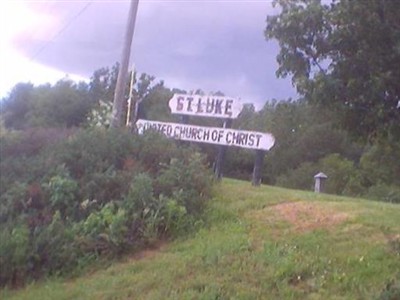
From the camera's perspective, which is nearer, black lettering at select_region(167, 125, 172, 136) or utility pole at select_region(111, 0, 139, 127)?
black lettering at select_region(167, 125, 172, 136)

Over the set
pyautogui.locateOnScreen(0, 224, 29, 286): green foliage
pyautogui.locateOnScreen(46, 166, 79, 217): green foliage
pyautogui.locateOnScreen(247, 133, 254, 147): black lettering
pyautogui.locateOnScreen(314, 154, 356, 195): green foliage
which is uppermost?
pyautogui.locateOnScreen(314, 154, 356, 195): green foliage

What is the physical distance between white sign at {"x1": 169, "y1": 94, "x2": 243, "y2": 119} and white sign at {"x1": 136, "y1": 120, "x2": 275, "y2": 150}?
30 centimetres

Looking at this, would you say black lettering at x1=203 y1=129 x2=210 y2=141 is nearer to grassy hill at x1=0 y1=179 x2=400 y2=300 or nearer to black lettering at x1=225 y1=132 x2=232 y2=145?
black lettering at x1=225 y1=132 x2=232 y2=145

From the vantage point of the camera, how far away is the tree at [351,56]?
29.7 ft

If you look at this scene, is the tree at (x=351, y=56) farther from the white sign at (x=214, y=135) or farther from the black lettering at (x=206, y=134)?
the black lettering at (x=206, y=134)

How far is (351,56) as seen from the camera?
30.4ft

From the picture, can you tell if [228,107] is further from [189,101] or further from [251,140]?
[189,101]

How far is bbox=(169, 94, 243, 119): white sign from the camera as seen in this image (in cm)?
1545

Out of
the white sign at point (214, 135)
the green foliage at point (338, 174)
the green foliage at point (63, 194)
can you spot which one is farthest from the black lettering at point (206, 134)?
the green foliage at point (338, 174)

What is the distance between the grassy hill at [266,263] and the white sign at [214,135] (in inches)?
116

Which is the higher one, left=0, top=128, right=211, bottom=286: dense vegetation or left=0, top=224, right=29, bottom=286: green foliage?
left=0, top=128, right=211, bottom=286: dense vegetation

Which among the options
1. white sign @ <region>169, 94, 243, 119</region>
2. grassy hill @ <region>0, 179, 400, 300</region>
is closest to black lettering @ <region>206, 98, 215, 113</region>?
white sign @ <region>169, 94, 243, 119</region>

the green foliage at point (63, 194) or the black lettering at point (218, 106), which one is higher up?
the black lettering at point (218, 106)

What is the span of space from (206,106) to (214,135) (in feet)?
2.00
